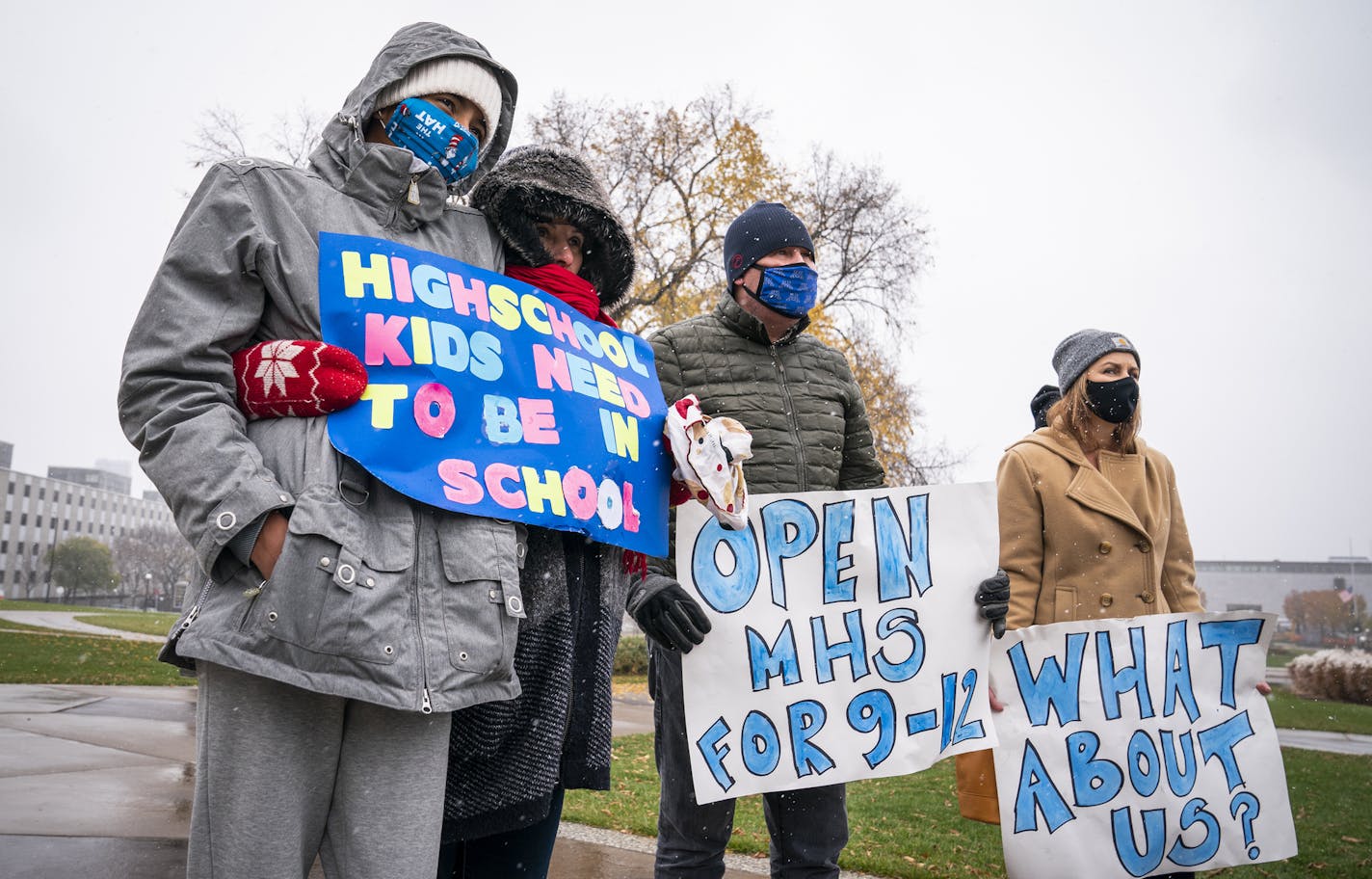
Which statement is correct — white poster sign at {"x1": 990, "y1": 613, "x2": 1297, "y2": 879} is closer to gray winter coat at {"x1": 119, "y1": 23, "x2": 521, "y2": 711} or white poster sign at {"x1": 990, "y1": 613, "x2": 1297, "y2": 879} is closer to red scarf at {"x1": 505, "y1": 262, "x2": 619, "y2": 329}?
red scarf at {"x1": 505, "y1": 262, "x2": 619, "y2": 329}

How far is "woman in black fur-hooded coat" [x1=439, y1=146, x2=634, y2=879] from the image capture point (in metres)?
1.98

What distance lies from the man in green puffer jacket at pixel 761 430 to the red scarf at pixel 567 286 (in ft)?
0.76

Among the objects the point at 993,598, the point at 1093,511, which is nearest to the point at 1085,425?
the point at 1093,511

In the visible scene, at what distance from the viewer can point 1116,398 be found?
3518 millimetres

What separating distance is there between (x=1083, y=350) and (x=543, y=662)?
99.8 inches

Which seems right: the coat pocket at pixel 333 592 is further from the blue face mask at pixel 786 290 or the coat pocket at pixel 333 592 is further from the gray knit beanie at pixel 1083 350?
the gray knit beanie at pixel 1083 350

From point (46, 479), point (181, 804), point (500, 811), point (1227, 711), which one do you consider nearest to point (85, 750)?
point (181, 804)

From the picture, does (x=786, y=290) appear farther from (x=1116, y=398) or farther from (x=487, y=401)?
(x=1116, y=398)

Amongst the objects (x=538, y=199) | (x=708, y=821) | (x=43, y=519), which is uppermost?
(x=43, y=519)

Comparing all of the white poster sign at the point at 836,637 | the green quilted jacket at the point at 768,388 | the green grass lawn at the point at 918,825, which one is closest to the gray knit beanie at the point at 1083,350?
the white poster sign at the point at 836,637

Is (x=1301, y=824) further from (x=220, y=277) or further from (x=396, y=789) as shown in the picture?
(x=220, y=277)

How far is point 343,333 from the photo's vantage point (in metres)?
1.83

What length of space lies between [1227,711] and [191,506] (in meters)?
3.34

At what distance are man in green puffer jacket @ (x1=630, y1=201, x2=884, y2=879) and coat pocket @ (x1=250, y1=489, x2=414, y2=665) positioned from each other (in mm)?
1007
